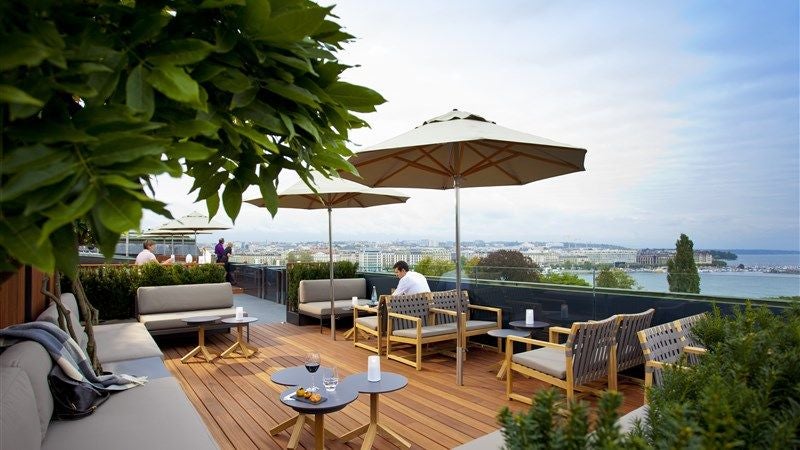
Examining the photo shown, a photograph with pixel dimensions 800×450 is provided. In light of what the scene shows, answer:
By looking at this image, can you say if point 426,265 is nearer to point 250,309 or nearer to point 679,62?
point 250,309

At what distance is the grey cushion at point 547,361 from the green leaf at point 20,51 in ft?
15.1

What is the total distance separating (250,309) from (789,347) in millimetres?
11292

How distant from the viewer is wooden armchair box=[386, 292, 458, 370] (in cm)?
622

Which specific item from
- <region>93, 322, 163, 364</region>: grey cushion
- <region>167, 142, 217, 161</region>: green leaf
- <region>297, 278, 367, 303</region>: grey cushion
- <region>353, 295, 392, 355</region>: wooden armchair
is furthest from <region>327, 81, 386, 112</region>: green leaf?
<region>297, 278, 367, 303</region>: grey cushion

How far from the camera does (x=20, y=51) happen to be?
1.50ft

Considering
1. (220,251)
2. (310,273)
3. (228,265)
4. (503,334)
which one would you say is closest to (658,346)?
(503,334)

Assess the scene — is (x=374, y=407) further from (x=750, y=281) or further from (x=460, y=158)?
(x=750, y=281)

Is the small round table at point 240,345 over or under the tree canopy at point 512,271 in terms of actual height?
under

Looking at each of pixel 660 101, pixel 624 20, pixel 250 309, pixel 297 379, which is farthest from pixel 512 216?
pixel 297 379

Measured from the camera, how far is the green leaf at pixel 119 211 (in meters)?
0.48

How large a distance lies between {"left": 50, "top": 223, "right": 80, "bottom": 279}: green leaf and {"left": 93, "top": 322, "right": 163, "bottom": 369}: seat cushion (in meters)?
5.17

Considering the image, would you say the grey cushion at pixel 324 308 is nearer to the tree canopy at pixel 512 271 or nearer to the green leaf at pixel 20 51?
the tree canopy at pixel 512 271

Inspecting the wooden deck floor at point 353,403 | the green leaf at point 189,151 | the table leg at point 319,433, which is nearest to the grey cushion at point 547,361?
the wooden deck floor at point 353,403

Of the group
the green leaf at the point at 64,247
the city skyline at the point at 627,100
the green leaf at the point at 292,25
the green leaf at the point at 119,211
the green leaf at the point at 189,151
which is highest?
the city skyline at the point at 627,100
